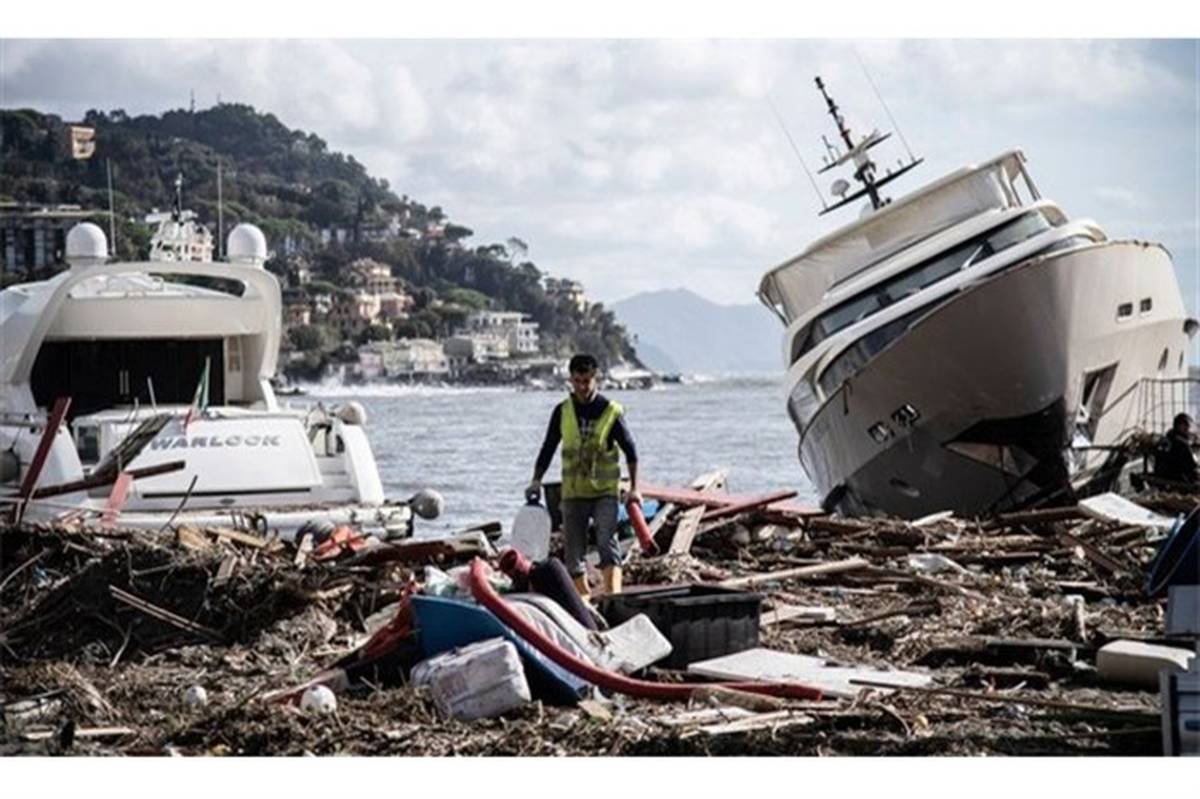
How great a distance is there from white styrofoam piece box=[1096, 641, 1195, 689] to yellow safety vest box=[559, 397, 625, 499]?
10.3ft

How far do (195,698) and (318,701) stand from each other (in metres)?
0.89

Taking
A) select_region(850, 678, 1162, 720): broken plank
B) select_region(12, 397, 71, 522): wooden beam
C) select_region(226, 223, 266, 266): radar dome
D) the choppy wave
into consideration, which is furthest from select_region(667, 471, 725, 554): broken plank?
the choppy wave

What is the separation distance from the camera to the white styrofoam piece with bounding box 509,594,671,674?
36.5 ft

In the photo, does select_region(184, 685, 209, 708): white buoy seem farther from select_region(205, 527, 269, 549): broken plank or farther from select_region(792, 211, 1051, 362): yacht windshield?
select_region(792, 211, 1051, 362): yacht windshield

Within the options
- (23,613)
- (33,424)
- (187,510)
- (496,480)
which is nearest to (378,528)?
(187,510)

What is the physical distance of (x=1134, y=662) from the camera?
36.9 ft

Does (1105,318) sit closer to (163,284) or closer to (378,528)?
(378,528)

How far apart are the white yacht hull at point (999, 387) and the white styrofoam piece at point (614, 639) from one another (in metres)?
11.7

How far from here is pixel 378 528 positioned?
2102cm

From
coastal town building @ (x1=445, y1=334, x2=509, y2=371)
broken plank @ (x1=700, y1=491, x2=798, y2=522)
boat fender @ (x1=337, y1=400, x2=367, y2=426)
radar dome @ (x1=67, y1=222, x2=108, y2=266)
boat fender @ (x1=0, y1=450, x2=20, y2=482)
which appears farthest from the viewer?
coastal town building @ (x1=445, y1=334, x2=509, y2=371)

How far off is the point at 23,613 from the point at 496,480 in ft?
124

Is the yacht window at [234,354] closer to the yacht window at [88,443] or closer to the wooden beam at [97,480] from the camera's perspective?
the yacht window at [88,443]

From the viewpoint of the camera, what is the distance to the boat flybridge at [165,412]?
2044cm

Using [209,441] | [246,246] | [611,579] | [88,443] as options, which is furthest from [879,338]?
[611,579]
